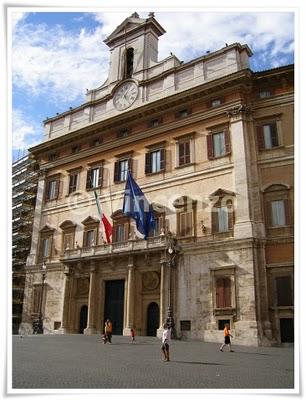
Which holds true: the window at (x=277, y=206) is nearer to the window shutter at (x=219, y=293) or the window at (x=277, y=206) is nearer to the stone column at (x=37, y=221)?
the window shutter at (x=219, y=293)

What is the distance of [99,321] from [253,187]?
11699 millimetres

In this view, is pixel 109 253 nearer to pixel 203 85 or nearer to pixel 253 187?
pixel 253 187

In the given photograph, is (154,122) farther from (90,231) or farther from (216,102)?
(90,231)

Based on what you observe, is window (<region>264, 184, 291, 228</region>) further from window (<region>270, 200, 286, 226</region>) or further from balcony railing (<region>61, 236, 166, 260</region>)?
balcony railing (<region>61, 236, 166, 260</region>)

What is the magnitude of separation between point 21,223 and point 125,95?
13984 mm

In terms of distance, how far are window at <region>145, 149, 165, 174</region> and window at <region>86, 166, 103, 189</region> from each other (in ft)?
12.8

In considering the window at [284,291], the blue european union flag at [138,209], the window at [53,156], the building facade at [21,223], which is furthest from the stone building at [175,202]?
the building facade at [21,223]

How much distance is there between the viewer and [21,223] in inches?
1316

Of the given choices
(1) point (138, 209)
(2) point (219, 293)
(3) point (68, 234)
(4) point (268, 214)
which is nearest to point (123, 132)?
(1) point (138, 209)

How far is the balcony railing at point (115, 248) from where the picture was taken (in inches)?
859

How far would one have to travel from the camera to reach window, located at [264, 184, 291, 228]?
1950 cm
